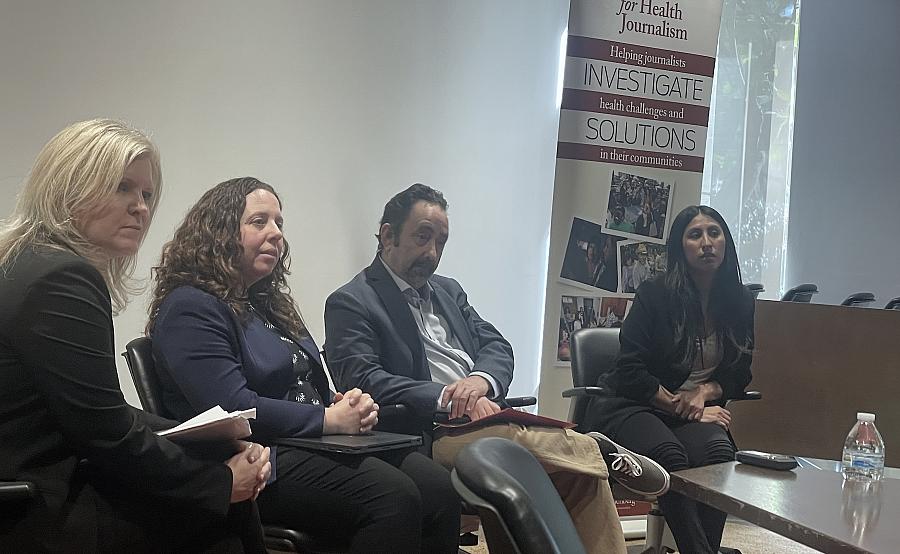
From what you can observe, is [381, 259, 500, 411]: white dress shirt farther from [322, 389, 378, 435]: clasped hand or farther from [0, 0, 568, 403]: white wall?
[322, 389, 378, 435]: clasped hand

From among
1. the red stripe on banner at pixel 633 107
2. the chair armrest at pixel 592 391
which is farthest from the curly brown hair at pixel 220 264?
the red stripe on banner at pixel 633 107

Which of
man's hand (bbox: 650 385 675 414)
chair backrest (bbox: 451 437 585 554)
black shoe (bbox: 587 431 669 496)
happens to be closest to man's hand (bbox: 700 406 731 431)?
man's hand (bbox: 650 385 675 414)

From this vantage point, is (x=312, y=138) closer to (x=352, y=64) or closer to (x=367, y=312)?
(x=352, y=64)

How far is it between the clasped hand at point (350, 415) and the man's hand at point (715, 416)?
1319 mm

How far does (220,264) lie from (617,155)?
2.09 metres

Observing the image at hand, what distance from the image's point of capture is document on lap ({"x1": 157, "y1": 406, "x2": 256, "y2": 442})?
1771mm

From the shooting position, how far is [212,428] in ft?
5.90

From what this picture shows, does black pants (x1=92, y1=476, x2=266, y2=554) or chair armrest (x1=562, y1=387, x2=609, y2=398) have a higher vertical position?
chair armrest (x1=562, y1=387, x2=609, y2=398)

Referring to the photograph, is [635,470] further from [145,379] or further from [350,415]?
[145,379]

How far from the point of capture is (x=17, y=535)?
1482 millimetres

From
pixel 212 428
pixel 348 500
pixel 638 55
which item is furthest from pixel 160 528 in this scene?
pixel 638 55

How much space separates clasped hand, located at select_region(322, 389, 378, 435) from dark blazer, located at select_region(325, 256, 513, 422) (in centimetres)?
40

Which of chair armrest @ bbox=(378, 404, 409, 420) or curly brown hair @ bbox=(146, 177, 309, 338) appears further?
chair armrest @ bbox=(378, 404, 409, 420)

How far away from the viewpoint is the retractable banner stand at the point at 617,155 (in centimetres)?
386
